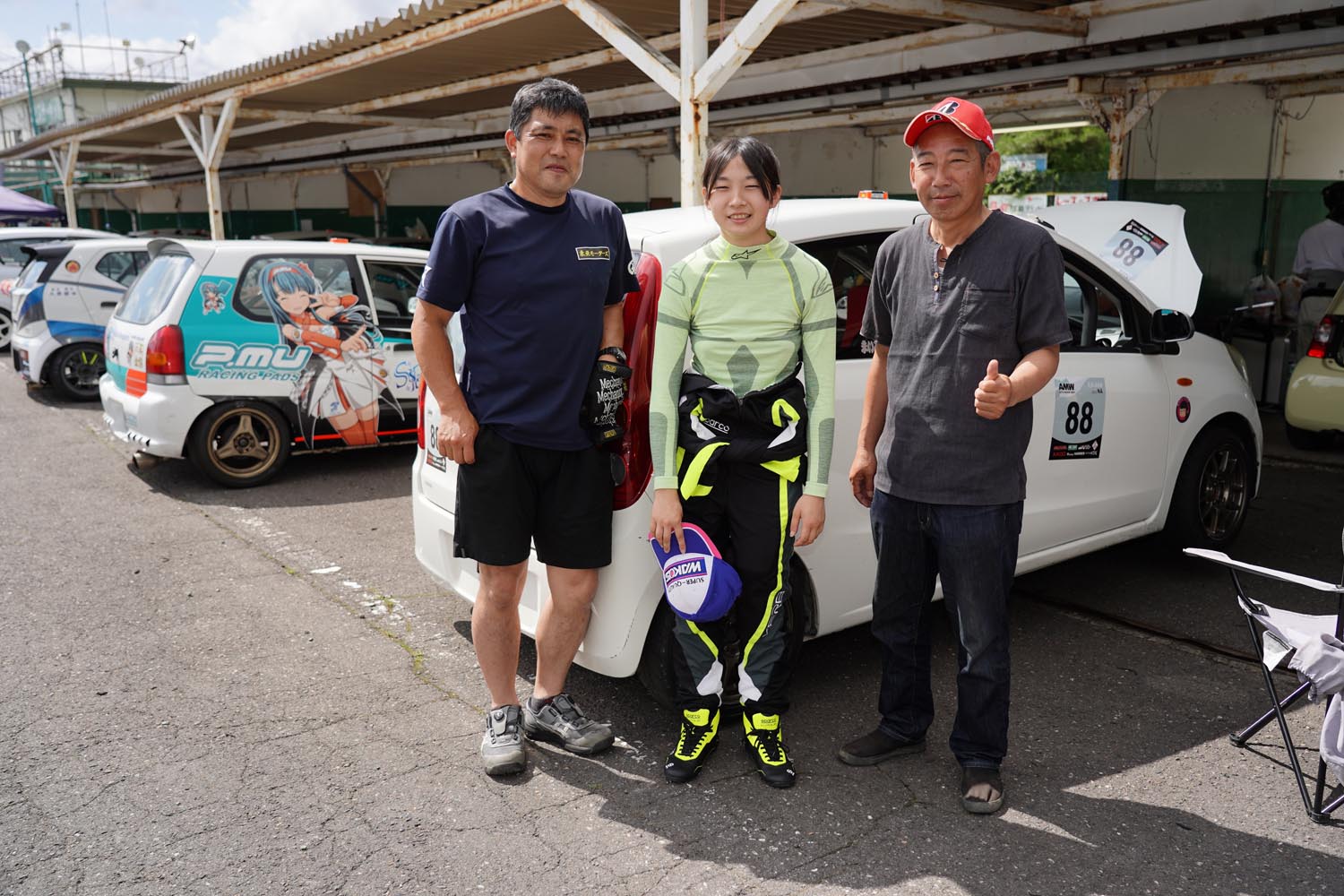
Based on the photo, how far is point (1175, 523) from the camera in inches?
194

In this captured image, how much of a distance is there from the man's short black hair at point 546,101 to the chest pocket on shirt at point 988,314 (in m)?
1.23

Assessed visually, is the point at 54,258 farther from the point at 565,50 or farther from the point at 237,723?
the point at 237,723

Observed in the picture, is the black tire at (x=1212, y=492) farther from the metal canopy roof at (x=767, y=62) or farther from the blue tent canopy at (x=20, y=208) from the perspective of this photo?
the blue tent canopy at (x=20, y=208)

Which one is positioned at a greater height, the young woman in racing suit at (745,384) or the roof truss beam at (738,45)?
the roof truss beam at (738,45)

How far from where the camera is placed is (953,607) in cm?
307

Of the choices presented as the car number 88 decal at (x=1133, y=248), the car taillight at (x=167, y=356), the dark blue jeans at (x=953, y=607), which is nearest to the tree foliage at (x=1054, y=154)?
the car number 88 decal at (x=1133, y=248)

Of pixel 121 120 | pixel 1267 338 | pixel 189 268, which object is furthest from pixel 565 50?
pixel 121 120

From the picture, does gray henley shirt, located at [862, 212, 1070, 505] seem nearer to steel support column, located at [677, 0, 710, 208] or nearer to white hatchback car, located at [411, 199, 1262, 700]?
white hatchback car, located at [411, 199, 1262, 700]

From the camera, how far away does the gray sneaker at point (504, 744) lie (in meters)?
3.24

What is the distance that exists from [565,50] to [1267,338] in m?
7.29

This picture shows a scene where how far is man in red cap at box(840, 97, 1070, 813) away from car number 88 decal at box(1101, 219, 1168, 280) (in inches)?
89.3

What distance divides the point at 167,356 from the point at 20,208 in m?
17.0

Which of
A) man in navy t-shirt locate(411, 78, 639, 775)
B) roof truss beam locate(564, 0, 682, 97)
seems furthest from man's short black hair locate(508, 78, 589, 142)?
roof truss beam locate(564, 0, 682, 97)

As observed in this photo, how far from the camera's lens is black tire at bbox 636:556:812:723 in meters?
3.37
